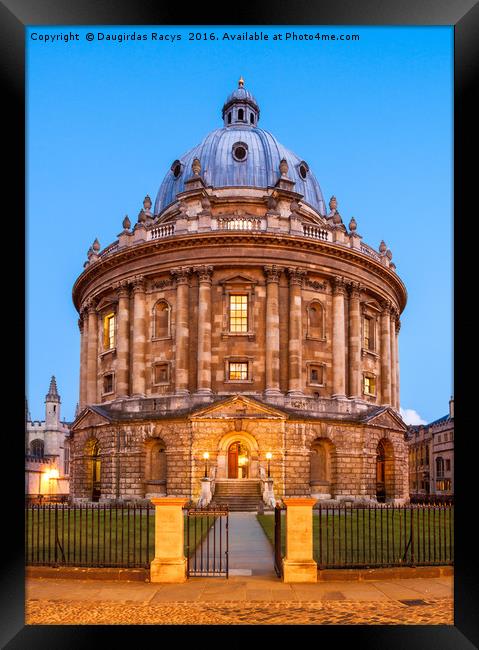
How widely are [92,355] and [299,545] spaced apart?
39.3 metres

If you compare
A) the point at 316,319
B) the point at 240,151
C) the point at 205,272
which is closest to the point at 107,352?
the point at 205,272

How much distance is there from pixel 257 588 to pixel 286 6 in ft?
35.0

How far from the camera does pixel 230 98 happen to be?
64.5 meters

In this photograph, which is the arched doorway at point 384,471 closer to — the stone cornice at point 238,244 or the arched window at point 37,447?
the stone cornice at point 238,244

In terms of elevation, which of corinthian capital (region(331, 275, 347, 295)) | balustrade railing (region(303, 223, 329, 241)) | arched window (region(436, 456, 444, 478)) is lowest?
arched window (region(436, 456, 444, 478))

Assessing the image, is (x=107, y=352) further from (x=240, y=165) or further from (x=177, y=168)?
(x=240, y=165)

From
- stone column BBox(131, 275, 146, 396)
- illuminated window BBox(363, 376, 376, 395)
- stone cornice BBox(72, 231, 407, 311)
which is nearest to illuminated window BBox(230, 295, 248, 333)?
stone cornice BBox(72, 231, 407, 311)

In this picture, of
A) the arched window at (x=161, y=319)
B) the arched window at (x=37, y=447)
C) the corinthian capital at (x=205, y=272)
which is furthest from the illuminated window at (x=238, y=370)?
the arched window at (x=37, y=447)

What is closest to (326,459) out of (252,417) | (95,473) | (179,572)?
(252,417)

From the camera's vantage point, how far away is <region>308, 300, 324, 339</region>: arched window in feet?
151

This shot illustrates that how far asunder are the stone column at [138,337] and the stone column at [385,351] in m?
18.2

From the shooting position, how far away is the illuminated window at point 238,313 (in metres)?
44.5

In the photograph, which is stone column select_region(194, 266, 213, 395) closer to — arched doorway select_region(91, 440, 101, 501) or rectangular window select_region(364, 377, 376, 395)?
arched doorway select_region(91, 440, 101, 501)

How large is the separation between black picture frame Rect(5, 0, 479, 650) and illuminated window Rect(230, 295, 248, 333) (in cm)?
3380
